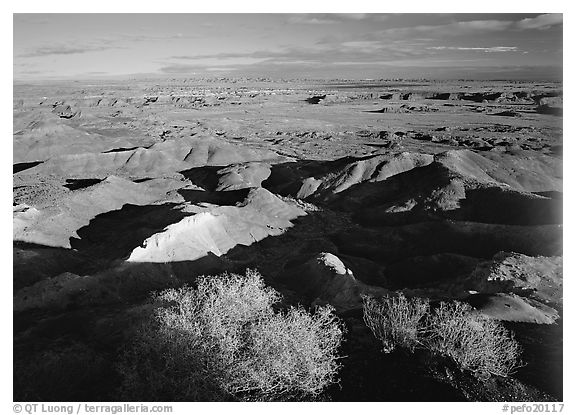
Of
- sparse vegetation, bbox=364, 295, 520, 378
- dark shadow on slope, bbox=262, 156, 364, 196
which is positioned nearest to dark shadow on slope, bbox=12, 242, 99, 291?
sparse vegetation, bbox=364, 295, 520, 378

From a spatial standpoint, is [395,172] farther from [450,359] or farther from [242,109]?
[242,109]

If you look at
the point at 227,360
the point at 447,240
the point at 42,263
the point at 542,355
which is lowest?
the point at 447,240

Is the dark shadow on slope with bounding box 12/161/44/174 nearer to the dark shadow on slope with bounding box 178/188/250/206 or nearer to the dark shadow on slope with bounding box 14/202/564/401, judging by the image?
the dark shadow on slope with bounding box 178/188/250/206

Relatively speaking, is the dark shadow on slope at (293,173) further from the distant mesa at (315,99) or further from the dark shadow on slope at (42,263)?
the distant mesa at (315,99)

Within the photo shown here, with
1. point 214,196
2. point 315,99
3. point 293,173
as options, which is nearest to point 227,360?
point 214,196

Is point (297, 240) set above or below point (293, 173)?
below

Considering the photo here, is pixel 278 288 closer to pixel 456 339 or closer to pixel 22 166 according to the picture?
pixel 456 339
